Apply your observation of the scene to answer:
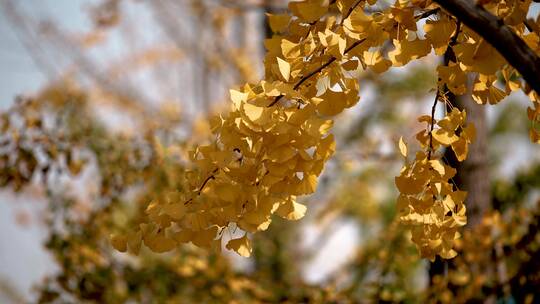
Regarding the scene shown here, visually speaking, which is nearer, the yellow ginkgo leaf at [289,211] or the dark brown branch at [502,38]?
the dark brown branch at [502,38]

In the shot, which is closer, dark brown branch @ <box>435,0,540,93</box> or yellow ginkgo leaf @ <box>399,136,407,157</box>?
dark brown branch @ <box>435,0,540,93</box>

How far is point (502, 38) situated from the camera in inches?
18.6

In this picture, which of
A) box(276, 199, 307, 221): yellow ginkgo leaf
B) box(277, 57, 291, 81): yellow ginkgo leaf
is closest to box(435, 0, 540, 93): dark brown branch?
box(277, 57, 291, 81): yellow ginkgo leaf

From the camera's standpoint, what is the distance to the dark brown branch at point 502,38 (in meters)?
0.47

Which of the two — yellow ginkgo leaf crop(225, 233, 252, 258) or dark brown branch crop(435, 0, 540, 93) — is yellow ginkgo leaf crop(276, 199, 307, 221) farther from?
dark brown branch crop(435, 0, 540, 93)

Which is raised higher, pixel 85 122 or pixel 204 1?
pixel 85 122

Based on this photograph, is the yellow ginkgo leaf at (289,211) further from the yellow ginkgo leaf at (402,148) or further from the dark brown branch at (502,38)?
the dark brown branch at (502,38)

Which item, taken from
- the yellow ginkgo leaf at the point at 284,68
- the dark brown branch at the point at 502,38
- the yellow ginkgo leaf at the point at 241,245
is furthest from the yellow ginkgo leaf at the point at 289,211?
the dark brown branch at the point at 502,38

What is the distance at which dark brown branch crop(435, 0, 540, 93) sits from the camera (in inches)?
18.4

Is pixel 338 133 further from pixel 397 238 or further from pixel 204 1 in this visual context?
pixel 397 238

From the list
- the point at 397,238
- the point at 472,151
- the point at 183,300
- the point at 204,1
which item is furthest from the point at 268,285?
the point at 204,1

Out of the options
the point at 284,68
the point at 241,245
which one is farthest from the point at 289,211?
the point at 284,68

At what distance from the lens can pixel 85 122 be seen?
6.00 feet

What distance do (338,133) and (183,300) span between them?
8.56 feet
